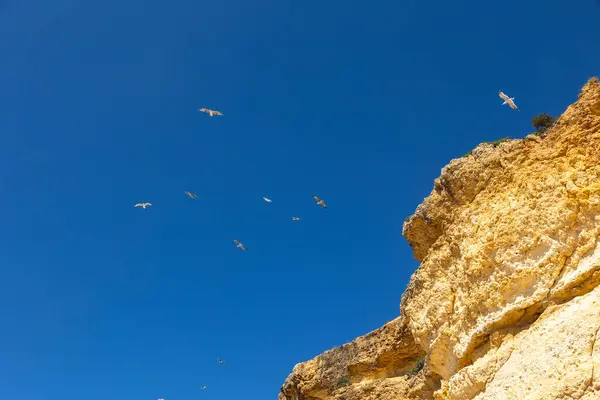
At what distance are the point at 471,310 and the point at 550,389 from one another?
3.29 metres

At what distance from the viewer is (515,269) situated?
39.4 feet

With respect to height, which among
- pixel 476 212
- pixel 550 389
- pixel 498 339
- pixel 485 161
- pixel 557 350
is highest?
pixel 485 161

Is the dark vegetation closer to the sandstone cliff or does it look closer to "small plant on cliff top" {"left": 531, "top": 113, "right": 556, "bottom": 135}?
the sandstone cliff

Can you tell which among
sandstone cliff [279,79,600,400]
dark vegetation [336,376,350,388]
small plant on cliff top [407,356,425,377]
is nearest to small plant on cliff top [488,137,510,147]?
sandstone cliff [279,79,600,400]

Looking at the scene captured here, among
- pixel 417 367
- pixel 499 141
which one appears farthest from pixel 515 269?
pixel 417 367

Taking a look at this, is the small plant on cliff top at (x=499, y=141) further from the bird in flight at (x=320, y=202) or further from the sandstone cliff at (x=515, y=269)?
the bird in flight at (x=320, y=202)

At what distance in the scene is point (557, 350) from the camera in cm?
1005

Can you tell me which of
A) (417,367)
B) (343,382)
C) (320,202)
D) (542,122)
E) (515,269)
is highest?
(320,202)

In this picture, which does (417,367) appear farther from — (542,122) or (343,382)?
(542,122)

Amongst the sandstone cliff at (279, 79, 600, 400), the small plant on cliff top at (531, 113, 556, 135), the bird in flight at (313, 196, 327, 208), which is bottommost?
the sandstone cliff at (279, 79, 600, 400)

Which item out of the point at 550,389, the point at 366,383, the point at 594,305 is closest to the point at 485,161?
the point at 594,305

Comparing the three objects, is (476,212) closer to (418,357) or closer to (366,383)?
(418,357)

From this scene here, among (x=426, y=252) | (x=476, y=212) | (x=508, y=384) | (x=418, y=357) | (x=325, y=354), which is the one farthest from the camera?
(x=325, y=354)

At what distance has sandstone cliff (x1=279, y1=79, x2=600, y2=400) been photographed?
10242 millimetres
